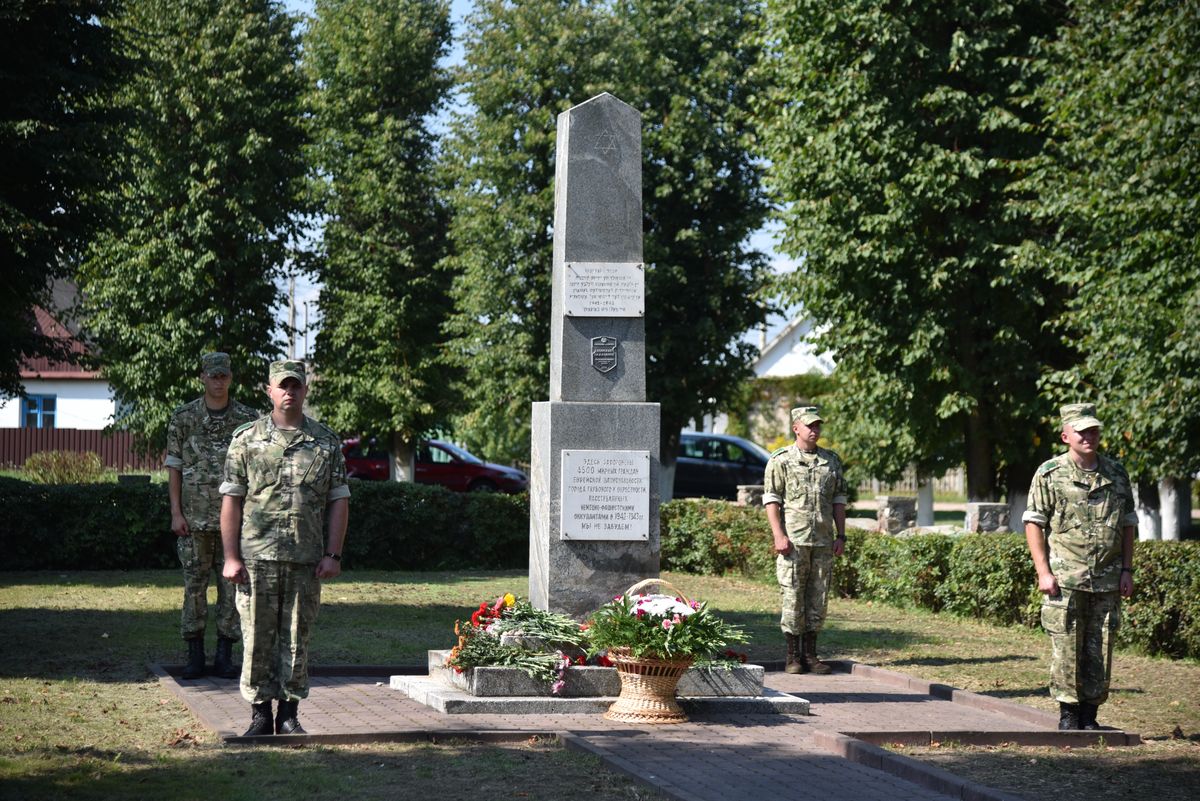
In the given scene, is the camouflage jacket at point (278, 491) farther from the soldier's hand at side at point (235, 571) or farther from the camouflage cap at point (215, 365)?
the camouflage cap at point (215, 365)

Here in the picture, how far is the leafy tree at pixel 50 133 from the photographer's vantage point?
13523 mm

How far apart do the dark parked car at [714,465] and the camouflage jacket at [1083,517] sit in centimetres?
2768

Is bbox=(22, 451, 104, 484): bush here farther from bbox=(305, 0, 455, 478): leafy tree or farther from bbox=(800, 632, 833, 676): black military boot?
bbox=(800, 632, 833, 676): black military boot

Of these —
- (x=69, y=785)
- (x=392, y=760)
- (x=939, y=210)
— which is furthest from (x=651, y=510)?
(x=939, y=210)

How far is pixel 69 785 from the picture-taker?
690 centimetres

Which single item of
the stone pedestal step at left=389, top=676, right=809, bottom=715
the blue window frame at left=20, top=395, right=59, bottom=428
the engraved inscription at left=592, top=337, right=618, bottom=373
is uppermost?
the blue window frame at left=20, top=395, right=59, bottom=428

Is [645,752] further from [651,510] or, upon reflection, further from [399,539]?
[399,539]

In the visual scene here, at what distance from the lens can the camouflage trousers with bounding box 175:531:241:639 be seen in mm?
10617

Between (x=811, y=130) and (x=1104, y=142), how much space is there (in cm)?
574

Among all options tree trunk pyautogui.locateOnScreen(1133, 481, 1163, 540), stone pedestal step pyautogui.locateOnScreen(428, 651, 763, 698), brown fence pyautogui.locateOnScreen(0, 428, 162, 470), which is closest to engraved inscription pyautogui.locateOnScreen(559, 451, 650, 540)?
stone pedestal step pyautogui.locateOnScreen(428, 651, 763, 698)

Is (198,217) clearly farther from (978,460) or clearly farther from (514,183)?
(978,460)

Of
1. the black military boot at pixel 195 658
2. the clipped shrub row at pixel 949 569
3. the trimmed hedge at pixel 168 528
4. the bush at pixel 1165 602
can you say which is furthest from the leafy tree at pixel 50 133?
the bush at pixel 1165 602

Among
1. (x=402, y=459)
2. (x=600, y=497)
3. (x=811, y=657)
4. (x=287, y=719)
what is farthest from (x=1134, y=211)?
(x=402, y=459)

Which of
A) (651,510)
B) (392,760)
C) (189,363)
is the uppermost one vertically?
(189,363)
